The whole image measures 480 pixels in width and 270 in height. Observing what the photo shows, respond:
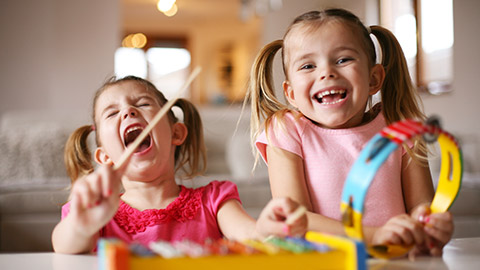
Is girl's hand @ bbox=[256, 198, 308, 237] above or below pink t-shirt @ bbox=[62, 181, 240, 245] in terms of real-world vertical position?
above

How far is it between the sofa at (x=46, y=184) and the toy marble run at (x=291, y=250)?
1496 millimetres

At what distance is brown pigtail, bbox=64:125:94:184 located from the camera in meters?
1.10

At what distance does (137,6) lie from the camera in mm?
8203

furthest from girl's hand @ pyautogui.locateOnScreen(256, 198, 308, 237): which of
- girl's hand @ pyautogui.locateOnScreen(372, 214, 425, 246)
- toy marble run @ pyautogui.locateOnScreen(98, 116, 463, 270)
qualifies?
girl's hand @ pyautogui.locateOnScreen(372, 214, 425, 246)

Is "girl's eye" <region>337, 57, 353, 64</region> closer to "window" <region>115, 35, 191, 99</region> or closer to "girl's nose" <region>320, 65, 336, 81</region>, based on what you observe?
"girl's nose" <region>320, 65, 336, 81</region>

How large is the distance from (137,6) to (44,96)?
12.2 feet

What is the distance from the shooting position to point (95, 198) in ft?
1.80

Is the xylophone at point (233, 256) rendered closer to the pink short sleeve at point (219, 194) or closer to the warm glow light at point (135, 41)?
the pink short sleeve at point (219, 194)

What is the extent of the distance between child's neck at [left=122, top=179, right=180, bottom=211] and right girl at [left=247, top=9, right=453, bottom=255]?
208mm

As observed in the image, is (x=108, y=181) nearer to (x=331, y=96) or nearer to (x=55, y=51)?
(x=331, y=96)

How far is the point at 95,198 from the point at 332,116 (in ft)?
1.42

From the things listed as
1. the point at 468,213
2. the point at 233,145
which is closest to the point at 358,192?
the point at 468,213

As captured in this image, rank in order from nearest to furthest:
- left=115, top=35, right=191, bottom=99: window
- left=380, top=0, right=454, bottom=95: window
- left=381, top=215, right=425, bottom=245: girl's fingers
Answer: left=381, top=215, right=425, bottom=245: girl's fingers → left=380, top=0, right=454, bottom=95: window → left=115, top=35, right=191, bottom=99: window

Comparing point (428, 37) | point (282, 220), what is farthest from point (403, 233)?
point (428, 37)
